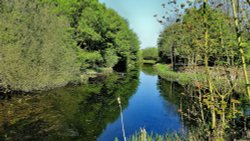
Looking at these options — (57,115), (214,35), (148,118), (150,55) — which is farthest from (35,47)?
(150,55)

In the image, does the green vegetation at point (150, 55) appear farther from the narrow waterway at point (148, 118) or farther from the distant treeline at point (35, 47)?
the narrow waterway at point (148, 118)

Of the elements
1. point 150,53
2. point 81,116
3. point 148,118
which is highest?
point 150,53

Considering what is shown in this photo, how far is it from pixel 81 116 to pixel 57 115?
169 cm

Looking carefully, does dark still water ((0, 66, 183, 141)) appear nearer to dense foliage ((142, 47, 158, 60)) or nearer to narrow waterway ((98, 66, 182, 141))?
narrow waterway ((98, 66, 182, 141))

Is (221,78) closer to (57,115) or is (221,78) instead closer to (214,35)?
(214,35)

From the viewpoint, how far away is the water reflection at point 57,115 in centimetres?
1633

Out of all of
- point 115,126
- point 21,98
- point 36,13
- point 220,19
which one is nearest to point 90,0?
point 36,13

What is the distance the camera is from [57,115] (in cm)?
2084

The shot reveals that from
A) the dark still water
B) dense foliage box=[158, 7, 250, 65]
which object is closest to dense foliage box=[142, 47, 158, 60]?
the dark still water

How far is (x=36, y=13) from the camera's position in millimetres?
30328

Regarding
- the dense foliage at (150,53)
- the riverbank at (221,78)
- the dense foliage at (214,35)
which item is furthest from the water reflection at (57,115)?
the dense foliage at (150,53)

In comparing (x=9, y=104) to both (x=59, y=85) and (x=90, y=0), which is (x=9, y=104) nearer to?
(x=59, y=85)

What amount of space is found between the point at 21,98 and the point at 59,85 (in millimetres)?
7727

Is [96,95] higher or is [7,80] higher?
[7,80]
